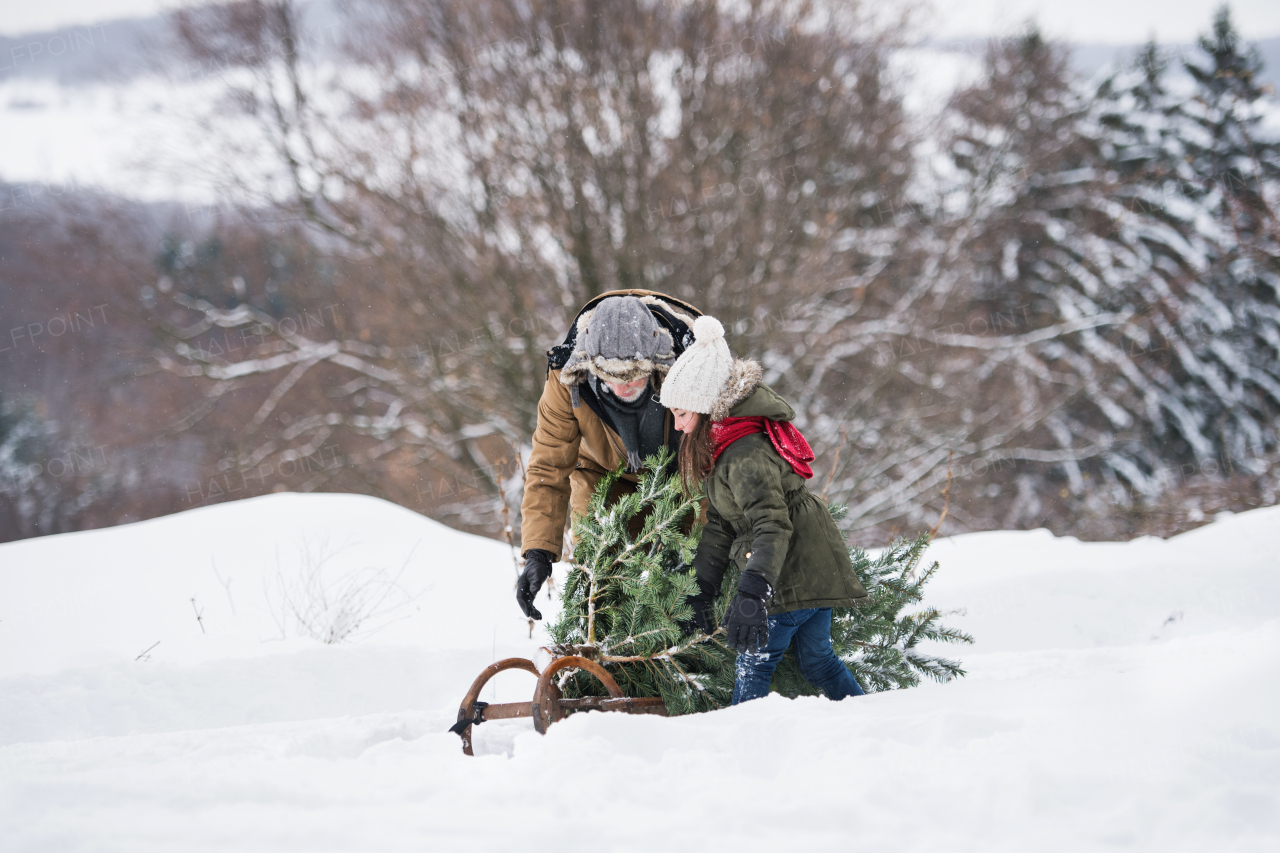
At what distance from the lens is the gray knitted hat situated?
9.04ft

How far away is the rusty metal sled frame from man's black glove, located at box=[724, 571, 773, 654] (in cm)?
44

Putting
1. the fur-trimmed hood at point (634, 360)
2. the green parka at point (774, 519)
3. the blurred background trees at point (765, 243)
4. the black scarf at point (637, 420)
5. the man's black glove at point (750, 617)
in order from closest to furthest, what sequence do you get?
the man's black glove at point (750, 617)
the green parka at point (774, 519)
the fur-trimmed hood at point (634, 360)
the black scarf at point (637, 420)
the blurred background trees at point (765, 243)

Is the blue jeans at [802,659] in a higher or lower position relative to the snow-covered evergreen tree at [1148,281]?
lower

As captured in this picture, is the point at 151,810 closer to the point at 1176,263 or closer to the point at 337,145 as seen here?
the point at 337,145

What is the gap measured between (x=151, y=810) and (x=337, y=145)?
9199 millimetres

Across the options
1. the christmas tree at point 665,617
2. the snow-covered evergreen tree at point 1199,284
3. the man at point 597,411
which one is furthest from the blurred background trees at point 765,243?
the man at point 597,411

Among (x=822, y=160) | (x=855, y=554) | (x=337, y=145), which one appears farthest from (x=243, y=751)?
(x=822, y=160)

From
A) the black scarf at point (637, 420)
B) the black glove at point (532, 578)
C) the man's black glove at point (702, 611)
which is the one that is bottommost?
the man's black glove at point (702, 611)

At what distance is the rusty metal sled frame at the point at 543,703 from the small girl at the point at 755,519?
425mm

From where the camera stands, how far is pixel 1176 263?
15.0 meters

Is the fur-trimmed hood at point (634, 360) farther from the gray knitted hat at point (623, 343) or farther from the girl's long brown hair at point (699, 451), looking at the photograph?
the girl's long brown hair at point (699, 451)

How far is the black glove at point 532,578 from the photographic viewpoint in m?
2.83

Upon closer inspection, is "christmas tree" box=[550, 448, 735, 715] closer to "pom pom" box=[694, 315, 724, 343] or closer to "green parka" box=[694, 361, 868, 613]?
"green parka" box=[694, 361, 868, 613]

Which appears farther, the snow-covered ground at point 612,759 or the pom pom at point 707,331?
the pom pom at point 707,331
